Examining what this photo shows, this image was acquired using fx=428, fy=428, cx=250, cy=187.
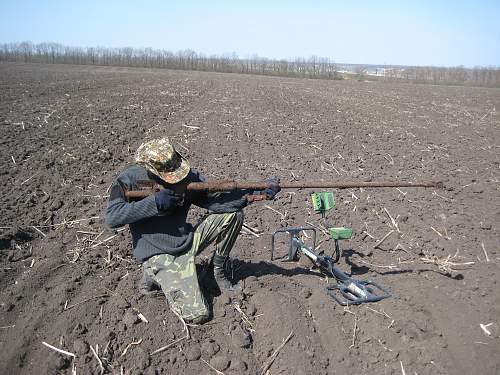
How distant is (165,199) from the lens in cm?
360

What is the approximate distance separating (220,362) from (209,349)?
183mm

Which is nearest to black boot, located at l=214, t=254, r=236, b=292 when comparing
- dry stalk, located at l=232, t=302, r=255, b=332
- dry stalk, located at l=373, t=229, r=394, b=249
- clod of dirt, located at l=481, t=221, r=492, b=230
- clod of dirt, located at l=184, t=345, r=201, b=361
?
dry stalk, located at l=232, t=302, r=255, b=332

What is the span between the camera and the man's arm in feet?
12.2

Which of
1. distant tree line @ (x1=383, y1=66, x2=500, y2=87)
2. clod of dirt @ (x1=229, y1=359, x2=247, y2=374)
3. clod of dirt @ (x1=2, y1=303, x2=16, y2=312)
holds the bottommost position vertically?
clod of dirt @ (x1=229, y1=359, x2=247, y2=374)

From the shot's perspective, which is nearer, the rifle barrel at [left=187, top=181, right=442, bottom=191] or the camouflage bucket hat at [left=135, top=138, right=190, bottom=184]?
the camouflage bucket hat at [left=135, top=138, right=190, bottom=184]

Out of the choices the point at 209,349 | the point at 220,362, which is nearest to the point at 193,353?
the point at 209,349

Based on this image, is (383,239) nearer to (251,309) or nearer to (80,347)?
(251,309)

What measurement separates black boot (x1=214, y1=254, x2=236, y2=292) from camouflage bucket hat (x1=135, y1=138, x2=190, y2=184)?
1.04 meters

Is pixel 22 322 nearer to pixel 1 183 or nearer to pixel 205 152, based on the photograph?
pixel 1 183

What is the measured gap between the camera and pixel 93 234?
18.0ft

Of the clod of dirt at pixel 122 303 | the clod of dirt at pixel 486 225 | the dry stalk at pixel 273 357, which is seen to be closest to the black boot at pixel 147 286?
the clod of dirt at pixel 122 303

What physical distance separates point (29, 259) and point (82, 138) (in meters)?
5.48

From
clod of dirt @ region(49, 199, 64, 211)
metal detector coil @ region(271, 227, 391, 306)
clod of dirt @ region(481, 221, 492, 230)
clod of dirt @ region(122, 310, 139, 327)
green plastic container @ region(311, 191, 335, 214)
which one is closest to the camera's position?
clod of dirt @ region(122, 310, 139, 327)

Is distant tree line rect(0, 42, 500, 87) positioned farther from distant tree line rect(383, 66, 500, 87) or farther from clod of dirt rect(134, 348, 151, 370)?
clod of dirt rect(134, 348, 151, 370)
